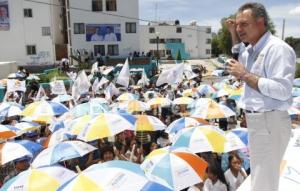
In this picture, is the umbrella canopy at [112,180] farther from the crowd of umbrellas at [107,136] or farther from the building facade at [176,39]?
the building facade at [176,39]

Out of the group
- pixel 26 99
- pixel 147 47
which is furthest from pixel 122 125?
pixel 147 47

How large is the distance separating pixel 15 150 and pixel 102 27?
40.6 meters

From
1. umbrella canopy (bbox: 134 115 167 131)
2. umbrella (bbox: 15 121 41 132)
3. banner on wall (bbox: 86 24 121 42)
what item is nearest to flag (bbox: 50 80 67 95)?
umbrella (bbox: 15 121 41 132)

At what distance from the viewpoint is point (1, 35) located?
46.7m

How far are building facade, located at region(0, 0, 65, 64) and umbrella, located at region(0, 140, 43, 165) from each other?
128 feet

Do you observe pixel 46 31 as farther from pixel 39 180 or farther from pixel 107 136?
pixel 39 180

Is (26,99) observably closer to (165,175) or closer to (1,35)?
(165,175)

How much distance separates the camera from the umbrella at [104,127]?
9110 mm

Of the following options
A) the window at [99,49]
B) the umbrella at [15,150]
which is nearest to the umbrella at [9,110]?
the umbrella at [15,150]

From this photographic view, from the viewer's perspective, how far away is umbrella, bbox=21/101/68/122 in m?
11.9

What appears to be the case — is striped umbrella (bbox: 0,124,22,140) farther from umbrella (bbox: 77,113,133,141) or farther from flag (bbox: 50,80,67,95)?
flag (bbox: 50,80,67,95)

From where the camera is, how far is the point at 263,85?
9.91ft

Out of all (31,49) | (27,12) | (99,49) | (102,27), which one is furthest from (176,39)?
(27,12)

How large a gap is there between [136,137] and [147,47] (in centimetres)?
5968
